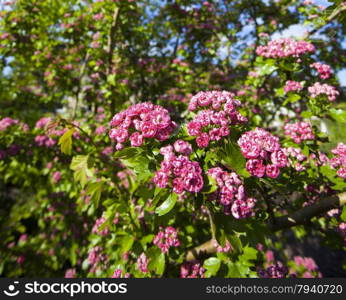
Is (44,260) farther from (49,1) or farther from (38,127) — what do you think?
(49,1)

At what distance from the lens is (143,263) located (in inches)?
83.4

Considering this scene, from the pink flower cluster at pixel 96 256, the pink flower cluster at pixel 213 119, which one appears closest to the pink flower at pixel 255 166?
the pink flower cluster at pixel 213 119

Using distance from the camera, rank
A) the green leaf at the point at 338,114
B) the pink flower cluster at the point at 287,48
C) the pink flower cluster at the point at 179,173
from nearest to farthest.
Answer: the pink flower cluster at the point at 179,173 < the green leaf at the point at 338,114 < the pink flower cluster at the point at 287,48

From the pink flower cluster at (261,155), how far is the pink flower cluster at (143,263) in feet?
4.07

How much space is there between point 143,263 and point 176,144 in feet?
3.93

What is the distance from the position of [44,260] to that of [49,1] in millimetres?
4976

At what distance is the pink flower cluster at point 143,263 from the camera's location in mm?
2082

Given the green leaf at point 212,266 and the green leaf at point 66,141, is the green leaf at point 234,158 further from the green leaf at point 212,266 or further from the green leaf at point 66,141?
the green leaf at point 66,141

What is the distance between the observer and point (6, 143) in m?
3.78

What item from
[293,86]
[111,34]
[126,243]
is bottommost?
[126,243]

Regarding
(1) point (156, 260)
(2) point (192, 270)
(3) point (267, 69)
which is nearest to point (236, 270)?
(2) point (192, 270)

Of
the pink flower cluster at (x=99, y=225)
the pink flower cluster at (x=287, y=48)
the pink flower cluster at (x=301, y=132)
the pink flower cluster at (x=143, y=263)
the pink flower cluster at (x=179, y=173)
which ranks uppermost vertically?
the pink flower cluster at (x=287, y=48)

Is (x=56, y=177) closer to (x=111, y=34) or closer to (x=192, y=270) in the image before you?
(x=111, y=34)

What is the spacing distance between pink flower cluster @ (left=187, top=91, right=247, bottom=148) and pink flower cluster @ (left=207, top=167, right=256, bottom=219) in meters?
0.19
